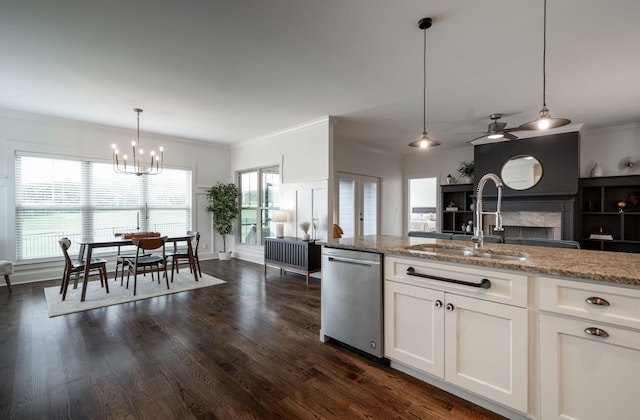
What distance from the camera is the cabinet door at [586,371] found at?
4.29 feet

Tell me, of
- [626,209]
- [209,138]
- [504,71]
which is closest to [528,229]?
[626,209]

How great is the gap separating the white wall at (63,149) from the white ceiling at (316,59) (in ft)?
1.24

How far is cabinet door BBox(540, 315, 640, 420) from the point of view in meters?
1.31

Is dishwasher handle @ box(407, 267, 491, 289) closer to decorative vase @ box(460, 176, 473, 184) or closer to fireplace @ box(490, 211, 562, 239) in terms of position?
fireplace @ box(490, 211, 562, 239)

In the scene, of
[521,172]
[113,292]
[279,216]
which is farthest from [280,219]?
[521,172]

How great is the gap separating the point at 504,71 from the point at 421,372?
10.3 feet

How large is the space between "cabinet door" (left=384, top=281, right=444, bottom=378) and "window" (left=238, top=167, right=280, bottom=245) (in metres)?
4.22

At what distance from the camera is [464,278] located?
1.78 metres

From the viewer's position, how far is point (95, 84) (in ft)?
11.5

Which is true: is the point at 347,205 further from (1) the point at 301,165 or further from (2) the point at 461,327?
(2) the point at 461,327

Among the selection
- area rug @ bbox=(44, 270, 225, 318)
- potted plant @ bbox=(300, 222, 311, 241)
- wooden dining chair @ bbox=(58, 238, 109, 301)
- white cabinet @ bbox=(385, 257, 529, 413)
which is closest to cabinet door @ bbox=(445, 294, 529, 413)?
white cabinet @ bbox=(385, 257, 529, 413)

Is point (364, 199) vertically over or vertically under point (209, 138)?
under

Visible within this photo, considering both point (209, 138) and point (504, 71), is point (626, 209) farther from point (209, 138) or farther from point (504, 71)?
point (209, 138)

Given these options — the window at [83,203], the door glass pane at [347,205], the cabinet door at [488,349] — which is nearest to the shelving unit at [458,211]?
the door glass pane at [347,205]
